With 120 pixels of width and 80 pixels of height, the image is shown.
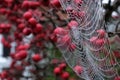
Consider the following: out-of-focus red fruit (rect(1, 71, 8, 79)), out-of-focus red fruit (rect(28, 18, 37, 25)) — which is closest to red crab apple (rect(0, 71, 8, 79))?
out-of-focus red fruit (rect(1, 71, 8, 79))

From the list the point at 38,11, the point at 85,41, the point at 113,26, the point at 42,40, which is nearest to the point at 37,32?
the point at 38,11

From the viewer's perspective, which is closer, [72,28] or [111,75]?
[111,75]

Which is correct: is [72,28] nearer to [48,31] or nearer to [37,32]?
[37,32]

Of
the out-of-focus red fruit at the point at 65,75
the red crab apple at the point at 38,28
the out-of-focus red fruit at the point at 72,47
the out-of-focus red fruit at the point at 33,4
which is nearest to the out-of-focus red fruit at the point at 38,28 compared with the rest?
the red crab apple at the point at 38,28

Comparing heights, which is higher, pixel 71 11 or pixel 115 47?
pixel 71 11

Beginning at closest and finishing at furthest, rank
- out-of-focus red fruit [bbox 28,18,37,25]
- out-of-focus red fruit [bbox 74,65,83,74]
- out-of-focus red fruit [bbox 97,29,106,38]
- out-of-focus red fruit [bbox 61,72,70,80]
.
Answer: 1. out-of-focus red fruit [bbox 97,29,106,38]
2. out-of-focus red fruit [bbox 74,65,83,74]
3. out-of-focus red fruit [bbox 28,18,37,25]
4. out-of-focus red fruit [bbox 61,72,70,80]

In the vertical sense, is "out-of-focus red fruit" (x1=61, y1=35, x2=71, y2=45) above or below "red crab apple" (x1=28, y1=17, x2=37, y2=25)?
below

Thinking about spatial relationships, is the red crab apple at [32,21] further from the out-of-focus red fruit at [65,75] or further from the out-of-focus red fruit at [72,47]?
the out-of-focus red fruit at [72,47]

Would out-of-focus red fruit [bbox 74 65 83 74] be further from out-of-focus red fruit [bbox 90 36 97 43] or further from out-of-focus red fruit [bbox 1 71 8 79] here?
out-of-focus red fruit [bbox 1 71 8 79]
